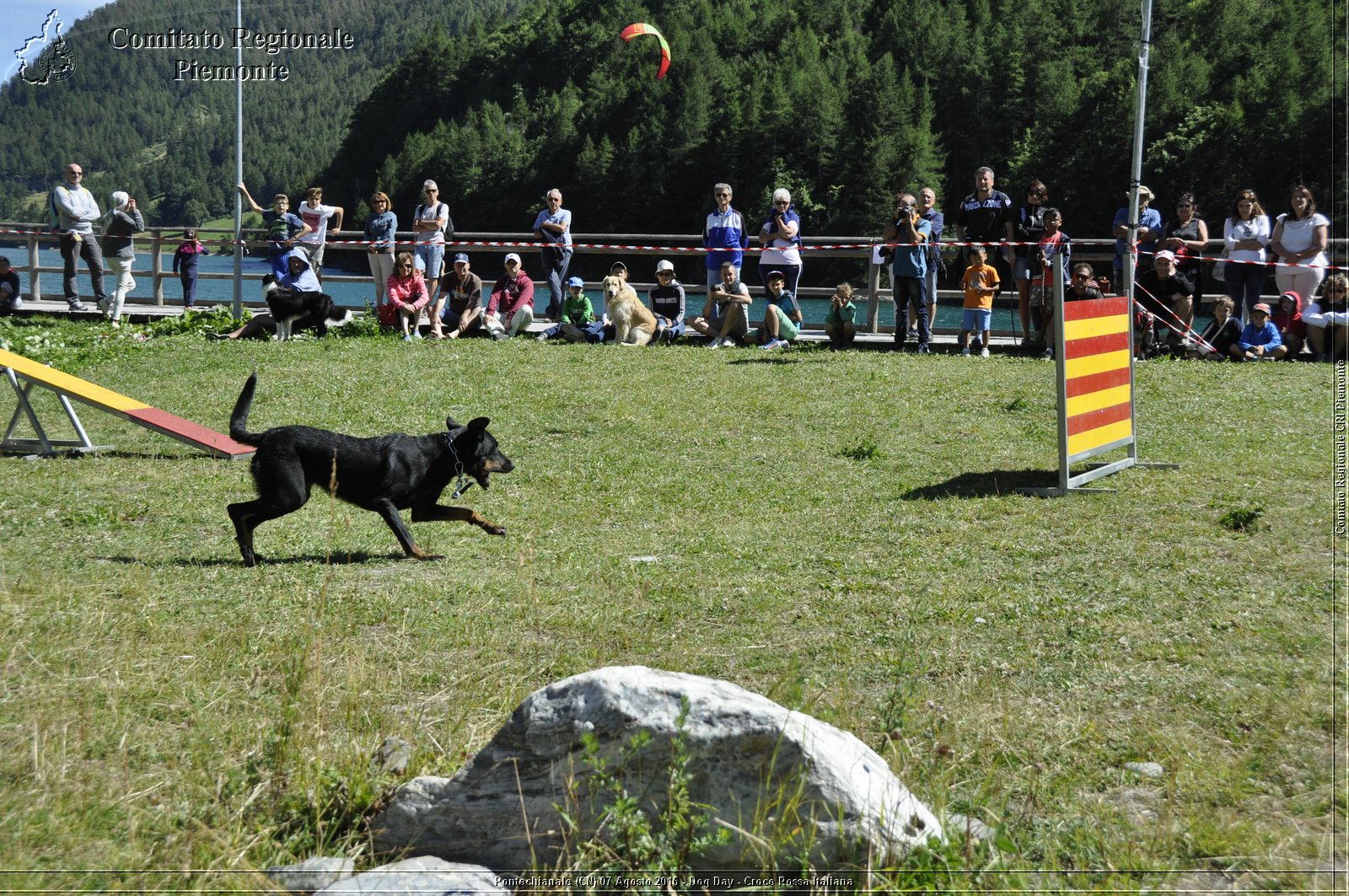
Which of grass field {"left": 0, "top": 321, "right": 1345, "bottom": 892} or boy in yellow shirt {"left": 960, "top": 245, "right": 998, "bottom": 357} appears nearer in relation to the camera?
grass field {"left": 0, "top": 321, "right": 1345, "bottom": 892}

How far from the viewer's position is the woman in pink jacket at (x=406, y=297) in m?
18.1

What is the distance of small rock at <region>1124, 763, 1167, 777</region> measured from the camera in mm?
4324

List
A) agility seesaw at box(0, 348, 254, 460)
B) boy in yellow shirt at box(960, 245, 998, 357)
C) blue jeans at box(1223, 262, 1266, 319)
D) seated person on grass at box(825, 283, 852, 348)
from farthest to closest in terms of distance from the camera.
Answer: seated person on grass at box(825, 283, 852, 348) < boy in yellow shirt at box(960, 245, 998, 357) < blue jeans at box(1223, 262, 1266, 319) < agility seesaw at box(0, 348, 254, 460)

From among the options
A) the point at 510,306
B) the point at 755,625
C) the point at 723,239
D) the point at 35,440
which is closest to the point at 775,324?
the point at 723,239

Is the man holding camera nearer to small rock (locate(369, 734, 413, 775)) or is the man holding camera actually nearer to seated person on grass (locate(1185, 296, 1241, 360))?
seated person on grass (locate(1185, 296, 1241, 360))

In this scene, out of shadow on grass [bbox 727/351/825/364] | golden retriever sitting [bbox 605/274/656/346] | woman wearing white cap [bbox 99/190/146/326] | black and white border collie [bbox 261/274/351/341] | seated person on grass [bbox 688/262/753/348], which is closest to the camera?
shadow on grass [bbox 727/351/825/364]

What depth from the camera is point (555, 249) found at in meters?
18.8

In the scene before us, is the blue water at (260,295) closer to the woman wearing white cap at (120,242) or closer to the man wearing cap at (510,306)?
the woman wearing white cap at (120,242)

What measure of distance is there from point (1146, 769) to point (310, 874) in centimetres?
289

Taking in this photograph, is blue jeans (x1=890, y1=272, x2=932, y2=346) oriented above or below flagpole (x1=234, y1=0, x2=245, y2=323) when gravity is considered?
below

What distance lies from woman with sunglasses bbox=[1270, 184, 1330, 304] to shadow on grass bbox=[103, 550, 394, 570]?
39.0 feet

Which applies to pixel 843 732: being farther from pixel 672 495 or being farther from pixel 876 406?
pixel 876 406

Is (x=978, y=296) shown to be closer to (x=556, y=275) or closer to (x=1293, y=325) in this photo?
(x=1293, y=325)

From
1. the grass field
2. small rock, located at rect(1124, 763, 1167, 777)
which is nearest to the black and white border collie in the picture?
the grass field
